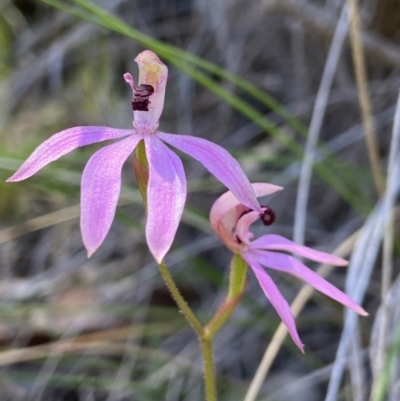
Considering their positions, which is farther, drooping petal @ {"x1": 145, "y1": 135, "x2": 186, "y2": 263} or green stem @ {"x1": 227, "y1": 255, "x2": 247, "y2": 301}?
green stem @ {"x1": 227, "y1": 255, "x2": 247, "y2": 301}

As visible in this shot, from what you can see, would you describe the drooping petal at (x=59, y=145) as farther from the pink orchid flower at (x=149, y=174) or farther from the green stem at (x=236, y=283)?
the green stem at (x=236, y=283)

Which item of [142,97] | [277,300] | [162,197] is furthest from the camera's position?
[142,97]

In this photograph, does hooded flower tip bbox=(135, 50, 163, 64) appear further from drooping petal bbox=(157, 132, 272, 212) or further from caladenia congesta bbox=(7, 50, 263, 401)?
drooping petal bbox=(157, 132, 272, 212)

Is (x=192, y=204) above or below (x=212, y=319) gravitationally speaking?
above

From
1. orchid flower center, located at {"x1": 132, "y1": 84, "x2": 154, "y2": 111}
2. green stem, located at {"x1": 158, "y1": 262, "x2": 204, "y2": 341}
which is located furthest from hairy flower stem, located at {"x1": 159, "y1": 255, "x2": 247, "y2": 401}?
orchid flower center, located at {"x1": 132, "y1": 84, "x2": 154, "y2": 111}

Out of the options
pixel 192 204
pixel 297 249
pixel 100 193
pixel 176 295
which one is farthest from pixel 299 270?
pixel 192 204

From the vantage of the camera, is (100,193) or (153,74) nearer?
(100,193)

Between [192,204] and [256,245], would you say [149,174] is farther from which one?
[192,204]
